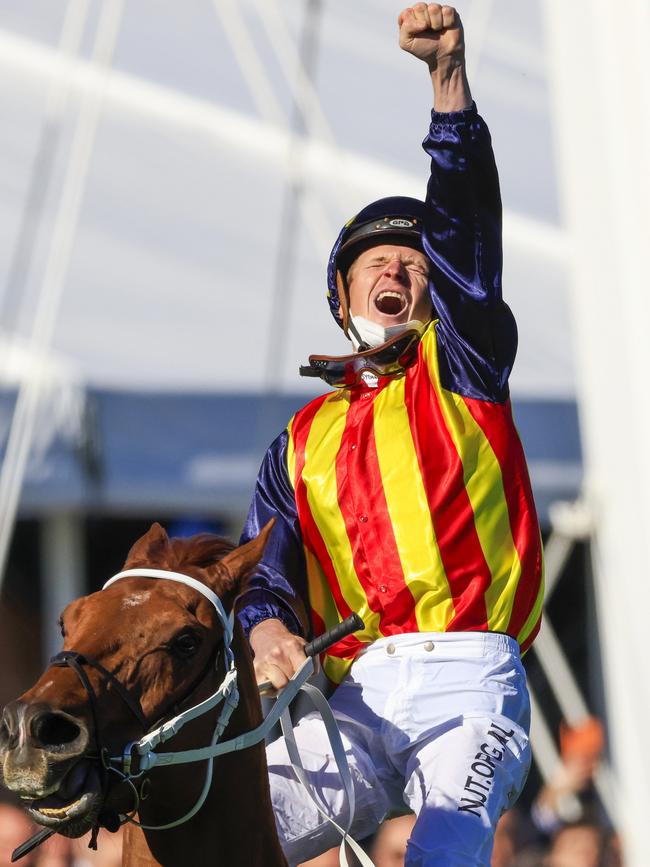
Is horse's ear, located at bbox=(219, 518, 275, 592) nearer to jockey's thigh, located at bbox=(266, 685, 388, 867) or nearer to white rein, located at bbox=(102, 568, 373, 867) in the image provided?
white rein, located at bbox=(102, 568, 373, 867)

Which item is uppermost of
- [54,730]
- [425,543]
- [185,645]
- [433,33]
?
[433,33]

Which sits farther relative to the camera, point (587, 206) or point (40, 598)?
point (40, 598)

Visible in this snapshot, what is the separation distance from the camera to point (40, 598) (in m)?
10.3

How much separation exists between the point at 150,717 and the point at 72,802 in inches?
8.0

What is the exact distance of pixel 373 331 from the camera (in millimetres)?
3201

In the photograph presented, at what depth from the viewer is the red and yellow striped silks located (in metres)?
2.94

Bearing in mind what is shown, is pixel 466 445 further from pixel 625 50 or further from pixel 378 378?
pixel 625 50

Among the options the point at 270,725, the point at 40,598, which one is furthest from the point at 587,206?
the point at 40,598

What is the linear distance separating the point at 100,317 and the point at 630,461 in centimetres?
422

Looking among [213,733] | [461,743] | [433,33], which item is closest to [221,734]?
[213,733]

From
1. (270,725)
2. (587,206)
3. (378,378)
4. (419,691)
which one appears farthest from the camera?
(587,206)

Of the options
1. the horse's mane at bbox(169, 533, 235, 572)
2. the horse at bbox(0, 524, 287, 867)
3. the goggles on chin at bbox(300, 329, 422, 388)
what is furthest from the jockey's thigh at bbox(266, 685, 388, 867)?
the goggles on chin at bbox(300, 329, 422, 388)

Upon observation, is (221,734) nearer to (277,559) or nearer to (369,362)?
(277,559)

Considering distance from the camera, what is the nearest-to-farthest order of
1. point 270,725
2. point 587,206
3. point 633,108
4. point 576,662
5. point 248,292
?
point 270,725, point 633,108, point 587,206, point 248,292, point 576,662
